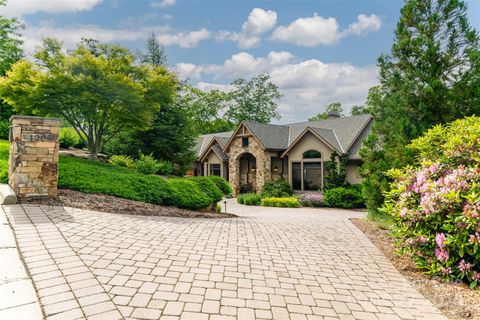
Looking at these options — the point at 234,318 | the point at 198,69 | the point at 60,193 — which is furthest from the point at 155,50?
the point at 234,318

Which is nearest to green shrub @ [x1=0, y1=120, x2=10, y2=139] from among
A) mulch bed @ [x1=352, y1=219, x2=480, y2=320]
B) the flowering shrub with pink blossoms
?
the flowering shrub with pink blossoms

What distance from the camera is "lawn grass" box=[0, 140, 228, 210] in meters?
7.79

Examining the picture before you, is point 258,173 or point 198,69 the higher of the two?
point 198,69

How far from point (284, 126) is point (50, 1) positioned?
1844cm

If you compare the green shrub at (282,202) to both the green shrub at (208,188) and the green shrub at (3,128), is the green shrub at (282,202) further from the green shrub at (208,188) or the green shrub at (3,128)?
the green shrub at (3,128)

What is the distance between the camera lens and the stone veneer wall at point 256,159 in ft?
66.3

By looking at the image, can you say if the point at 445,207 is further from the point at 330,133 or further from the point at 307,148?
the point at 330,133

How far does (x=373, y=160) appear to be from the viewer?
9852 mm

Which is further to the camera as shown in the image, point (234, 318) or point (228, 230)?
point (228, 230)

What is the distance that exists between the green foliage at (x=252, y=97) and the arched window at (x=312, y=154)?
23269mm

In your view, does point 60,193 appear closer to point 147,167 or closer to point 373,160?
point 147,167

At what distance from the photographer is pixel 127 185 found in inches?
328

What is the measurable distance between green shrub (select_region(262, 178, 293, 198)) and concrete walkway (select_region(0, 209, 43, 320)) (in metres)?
15.8

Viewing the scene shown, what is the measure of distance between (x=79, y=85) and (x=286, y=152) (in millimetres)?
13386
